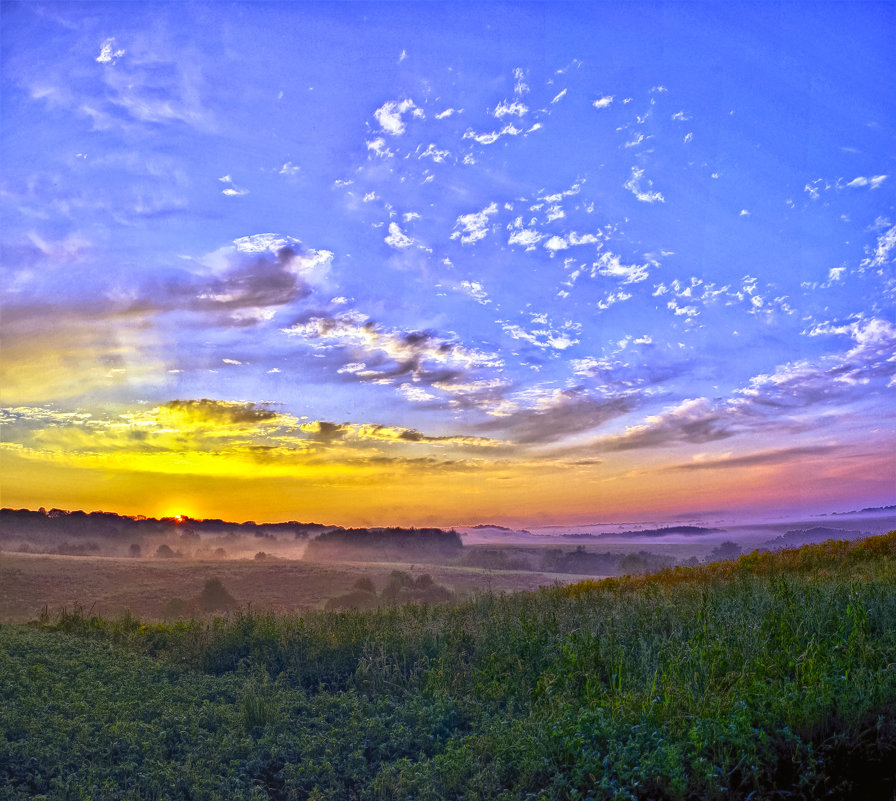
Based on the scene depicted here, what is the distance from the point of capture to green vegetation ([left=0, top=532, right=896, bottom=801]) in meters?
5.27

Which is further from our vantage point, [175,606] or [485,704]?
[175,606]

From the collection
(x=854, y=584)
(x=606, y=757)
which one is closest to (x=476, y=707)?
(x=606, y=757)

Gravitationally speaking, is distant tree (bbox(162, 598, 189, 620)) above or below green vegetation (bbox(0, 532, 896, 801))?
below

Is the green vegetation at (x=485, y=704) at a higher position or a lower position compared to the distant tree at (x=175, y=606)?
higher

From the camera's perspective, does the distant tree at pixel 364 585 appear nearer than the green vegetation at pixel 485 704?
No

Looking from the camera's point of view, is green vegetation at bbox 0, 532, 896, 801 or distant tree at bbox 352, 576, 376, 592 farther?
distant tree at bbox 352, 576, 376, 592

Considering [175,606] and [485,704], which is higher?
[485,704]

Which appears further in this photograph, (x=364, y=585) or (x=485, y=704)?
(x=364, y=585)

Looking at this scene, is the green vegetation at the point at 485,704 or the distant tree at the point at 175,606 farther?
the distant tree at the point at 175,606

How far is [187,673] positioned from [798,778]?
24.0 ft

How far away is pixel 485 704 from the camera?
23.6 ft

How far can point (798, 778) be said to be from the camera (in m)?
5.27

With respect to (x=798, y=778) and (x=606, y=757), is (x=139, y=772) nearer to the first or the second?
(x=606, y=757)

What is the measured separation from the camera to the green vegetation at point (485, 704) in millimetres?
5270
